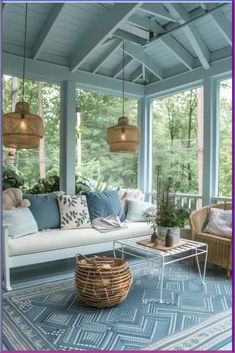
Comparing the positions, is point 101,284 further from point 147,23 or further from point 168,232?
point 147,23

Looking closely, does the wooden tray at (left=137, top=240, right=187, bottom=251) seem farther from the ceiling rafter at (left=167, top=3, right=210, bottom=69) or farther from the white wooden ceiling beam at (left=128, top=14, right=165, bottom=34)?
the white wooden ceiling beam at (left=128, top=14, right=165, bottom=34)

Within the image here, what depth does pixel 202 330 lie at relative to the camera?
2.23 meters

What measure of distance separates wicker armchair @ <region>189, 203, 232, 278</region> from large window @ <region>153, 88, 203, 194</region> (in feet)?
2.44

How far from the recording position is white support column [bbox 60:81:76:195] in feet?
14.8

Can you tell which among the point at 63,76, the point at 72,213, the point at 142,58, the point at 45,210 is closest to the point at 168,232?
the point at 72,213

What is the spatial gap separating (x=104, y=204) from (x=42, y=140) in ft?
4.37

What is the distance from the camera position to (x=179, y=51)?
443 centimetres

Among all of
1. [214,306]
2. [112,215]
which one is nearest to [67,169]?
[112,215]

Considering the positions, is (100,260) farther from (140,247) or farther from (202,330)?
(202,330)

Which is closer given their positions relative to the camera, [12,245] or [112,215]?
[12,245]

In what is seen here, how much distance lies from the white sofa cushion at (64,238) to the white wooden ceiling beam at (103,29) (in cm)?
238

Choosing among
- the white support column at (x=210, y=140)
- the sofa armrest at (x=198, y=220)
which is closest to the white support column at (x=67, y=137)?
the sofa armrest at (x=198, y=220)

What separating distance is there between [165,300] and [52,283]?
116cm

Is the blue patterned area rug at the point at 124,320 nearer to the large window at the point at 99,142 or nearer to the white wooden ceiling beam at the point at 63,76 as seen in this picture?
the large window at the point at 99,142
